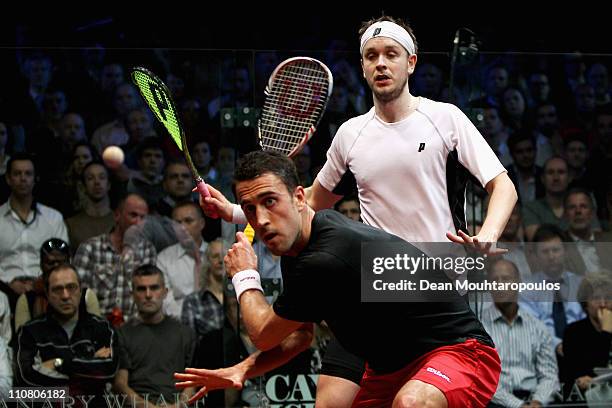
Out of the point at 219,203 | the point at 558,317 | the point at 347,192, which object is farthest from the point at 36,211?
the point at 558,317

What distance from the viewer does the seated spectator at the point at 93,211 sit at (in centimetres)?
443

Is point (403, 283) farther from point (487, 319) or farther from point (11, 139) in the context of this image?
point (11, 139)

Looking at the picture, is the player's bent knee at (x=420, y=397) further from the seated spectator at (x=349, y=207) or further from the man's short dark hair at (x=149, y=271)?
the man's short dark hair at (x=149, y=271)

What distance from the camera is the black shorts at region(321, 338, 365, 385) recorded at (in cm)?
367

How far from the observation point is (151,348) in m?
4.41

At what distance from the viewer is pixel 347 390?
365 centimetres

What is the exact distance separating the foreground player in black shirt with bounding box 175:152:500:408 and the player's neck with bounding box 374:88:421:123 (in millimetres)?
659

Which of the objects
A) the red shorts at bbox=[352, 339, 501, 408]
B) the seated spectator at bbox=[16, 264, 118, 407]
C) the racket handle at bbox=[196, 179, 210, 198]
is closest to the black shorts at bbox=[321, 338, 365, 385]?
the red shorts at bbox=[352, 339, 501, 408]

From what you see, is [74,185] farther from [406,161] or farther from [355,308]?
[355,308]

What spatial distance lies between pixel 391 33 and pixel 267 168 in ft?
3.10

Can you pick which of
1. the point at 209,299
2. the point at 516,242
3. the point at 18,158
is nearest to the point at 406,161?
the point at 516,242

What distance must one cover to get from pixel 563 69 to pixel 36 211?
2.15 m

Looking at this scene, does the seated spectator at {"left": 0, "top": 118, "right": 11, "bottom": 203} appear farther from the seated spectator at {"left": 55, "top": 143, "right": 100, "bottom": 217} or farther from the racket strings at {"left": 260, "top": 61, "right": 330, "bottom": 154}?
the racket strings at {"left": 260, "top": 61, "right": 330, "bottom": 154}

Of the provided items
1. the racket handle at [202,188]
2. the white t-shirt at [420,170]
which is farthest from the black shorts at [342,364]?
the racket handle at [202,188]
